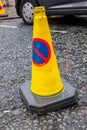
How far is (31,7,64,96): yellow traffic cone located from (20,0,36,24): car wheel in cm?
413

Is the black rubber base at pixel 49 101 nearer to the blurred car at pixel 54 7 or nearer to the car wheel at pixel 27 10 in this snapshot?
the blurred car at pixel 54 7

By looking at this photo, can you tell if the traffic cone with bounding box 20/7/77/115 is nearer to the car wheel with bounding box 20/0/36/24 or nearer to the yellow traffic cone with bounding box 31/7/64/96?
the yellow traffic cone with bounding box 31/7/64/96

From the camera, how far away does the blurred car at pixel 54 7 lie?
19.1 feet

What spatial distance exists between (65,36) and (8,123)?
3.23 meters

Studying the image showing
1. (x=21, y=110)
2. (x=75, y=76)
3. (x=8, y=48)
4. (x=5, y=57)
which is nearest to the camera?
(x=21, y=110)

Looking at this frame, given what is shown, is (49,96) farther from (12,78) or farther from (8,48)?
(8,48)

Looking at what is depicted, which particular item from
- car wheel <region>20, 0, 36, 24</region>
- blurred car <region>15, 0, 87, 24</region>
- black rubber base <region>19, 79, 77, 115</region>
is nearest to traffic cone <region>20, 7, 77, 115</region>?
black rubber base <region>19, 79, 77, 115</region>

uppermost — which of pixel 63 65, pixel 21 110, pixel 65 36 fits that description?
pixel 21 110

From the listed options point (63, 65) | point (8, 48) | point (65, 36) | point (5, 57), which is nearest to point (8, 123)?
point (63, 65)

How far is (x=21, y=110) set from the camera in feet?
9.57

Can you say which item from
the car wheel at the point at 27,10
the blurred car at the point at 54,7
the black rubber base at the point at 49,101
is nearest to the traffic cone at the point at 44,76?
the black rubber base at the point at 49,101

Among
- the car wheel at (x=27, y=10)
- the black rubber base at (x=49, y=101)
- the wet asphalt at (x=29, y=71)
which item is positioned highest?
the black rubber base at (x=49, y=101)

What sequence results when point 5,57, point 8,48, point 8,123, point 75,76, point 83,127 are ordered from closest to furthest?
point 83,127
point 8,123
point 75,76
point 5,57
point 8,48

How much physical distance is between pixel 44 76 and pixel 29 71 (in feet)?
3.62
